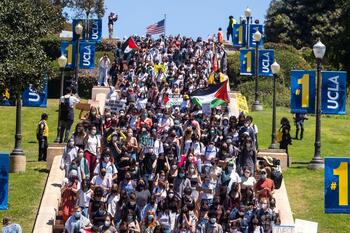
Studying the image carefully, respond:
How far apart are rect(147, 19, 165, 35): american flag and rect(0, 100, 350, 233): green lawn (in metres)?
11.8

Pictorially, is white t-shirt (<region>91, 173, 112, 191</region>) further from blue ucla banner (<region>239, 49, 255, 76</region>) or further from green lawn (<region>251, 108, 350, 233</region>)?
blue ucla banner (<region>239, 49, 255, 76</region>)

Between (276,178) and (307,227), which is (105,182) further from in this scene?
(307,227)

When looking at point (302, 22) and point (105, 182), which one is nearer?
point (105, 182)

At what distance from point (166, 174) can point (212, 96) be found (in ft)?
26.0

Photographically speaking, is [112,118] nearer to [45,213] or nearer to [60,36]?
[45,213]

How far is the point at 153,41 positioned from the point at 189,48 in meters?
2.55

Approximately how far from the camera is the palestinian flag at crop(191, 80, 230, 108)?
109 feet

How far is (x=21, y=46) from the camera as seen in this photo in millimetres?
27719

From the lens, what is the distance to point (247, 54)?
158ft

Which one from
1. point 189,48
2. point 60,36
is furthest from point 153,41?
point 60,36

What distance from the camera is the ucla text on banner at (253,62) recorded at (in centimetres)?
4706

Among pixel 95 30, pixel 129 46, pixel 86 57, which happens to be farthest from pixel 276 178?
pixel 95 30

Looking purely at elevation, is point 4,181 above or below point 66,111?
below

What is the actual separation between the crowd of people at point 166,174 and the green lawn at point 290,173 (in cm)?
138
